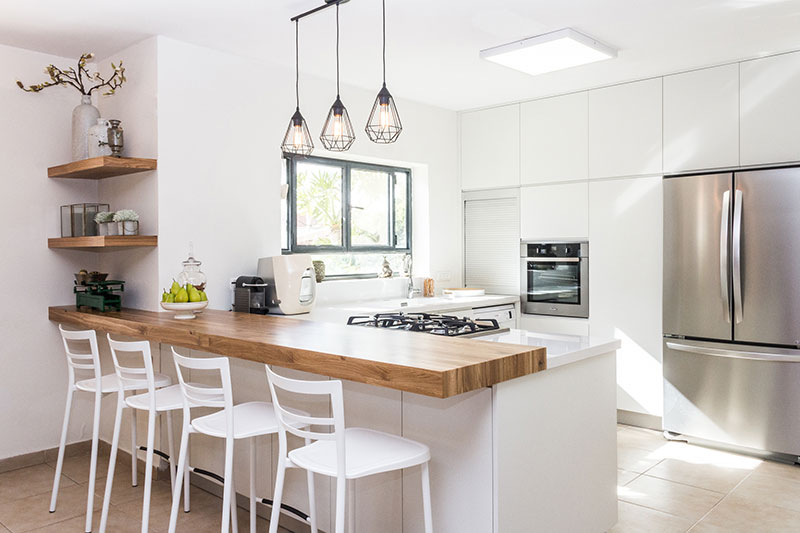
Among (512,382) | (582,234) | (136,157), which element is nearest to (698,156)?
(582,234)

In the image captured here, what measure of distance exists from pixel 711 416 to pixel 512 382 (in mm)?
2563

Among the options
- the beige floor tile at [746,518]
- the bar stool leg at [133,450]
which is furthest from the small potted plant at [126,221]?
the beige floor tile at [746,518]

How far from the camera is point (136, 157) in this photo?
3723 millimetres

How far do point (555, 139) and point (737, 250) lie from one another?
5.34 feet

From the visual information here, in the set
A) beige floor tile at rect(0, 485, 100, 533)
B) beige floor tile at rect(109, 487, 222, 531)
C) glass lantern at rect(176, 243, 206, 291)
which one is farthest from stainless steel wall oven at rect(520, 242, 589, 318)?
beige floor tile at rect(0, 485, 100, 533)

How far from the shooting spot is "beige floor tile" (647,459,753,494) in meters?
3.47

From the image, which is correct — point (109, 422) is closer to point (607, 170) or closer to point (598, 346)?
point (598, 346)

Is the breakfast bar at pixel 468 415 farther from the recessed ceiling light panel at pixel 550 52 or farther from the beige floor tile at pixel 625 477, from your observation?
the recessed ceiling light panel at pixel 550 52

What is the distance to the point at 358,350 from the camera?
7.15ft

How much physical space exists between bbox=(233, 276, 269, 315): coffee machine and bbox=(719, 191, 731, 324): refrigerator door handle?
2.82 meters

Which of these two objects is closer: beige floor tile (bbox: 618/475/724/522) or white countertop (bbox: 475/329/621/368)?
white countertop (bbox: 475/329/621/368)

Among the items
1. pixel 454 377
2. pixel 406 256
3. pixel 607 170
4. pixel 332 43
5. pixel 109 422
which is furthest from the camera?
pixel 406 256

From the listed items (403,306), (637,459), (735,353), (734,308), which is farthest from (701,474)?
(403,306)

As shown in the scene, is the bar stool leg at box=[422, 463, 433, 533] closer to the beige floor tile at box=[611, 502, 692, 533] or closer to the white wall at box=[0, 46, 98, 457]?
the beige floor tile at box=[611, 502, 692, 533]
